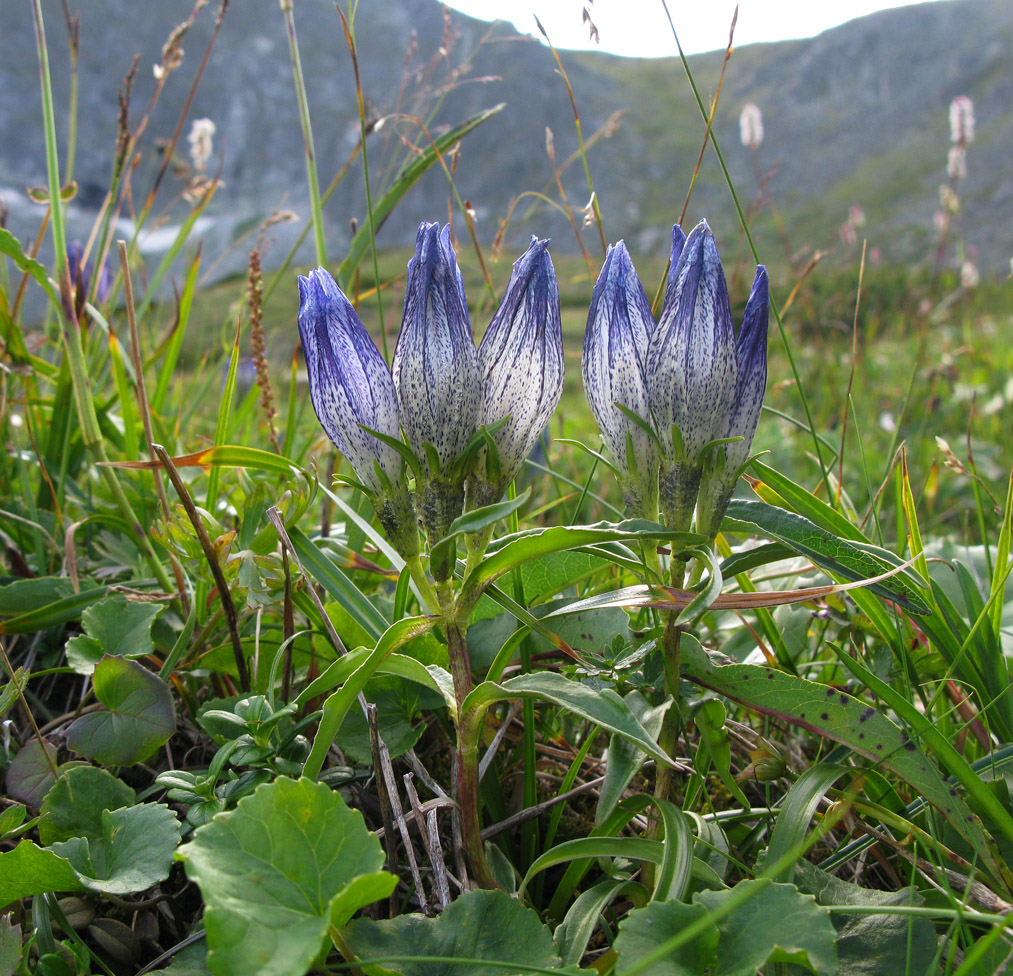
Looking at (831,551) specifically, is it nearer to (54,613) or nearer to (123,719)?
(123,719)

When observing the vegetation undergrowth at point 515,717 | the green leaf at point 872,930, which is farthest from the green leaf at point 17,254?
the green leaf at point 872,930

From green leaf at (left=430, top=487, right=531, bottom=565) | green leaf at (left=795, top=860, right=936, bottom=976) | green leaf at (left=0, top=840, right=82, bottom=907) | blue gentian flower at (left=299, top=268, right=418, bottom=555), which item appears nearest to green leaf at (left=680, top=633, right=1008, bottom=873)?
green leaf at (left=795, top=860, right=936, bottom=976)

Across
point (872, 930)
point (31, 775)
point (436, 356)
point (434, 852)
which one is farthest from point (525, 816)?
point (31, 775)

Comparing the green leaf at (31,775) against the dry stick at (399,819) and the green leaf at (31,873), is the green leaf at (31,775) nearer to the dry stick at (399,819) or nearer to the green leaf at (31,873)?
the green leaf at (31,873)

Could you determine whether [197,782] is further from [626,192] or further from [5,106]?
[626,192]

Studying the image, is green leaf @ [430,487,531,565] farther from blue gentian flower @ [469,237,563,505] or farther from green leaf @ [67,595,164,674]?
green leaf @ [67,595,164,674]
